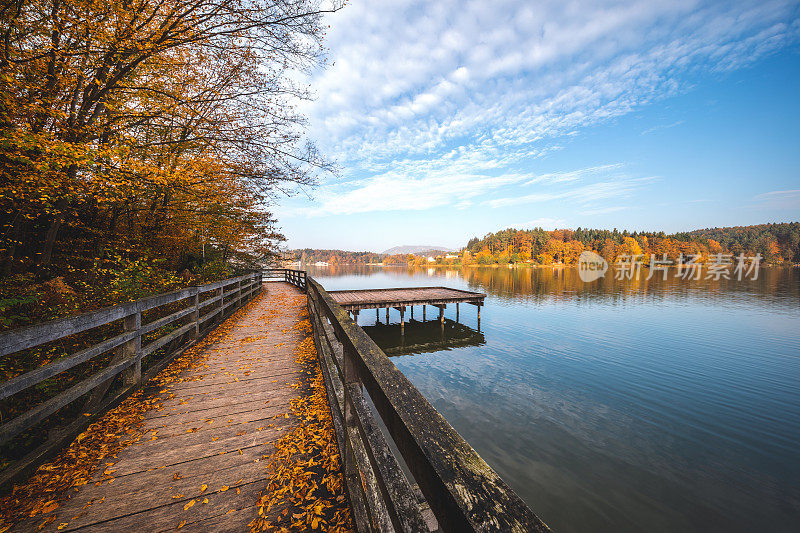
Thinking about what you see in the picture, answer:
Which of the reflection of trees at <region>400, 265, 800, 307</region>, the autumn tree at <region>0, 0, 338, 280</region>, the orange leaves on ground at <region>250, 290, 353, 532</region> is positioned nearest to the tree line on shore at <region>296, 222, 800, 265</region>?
the reflection of trees at <region>400, 265, 800, 307</region>

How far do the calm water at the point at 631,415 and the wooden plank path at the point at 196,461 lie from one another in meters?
6.62

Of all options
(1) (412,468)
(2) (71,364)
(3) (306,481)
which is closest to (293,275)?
(2) (71,364)

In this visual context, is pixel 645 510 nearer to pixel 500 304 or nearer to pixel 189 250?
pixel 189 250

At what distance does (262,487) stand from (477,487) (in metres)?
2.90

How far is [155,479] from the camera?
3.00 m

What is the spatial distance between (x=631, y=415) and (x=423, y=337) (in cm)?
1274

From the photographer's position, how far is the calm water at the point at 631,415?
686cm

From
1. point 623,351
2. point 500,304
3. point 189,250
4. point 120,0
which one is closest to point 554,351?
point 623,351

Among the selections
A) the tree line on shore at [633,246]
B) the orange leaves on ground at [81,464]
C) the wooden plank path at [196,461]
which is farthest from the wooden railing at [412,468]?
the tree line on shore at [633,246]

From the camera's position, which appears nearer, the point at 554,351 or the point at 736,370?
the point at 736,370

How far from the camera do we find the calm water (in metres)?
6.86

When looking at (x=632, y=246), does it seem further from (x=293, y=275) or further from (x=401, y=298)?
(x=293, y=275)

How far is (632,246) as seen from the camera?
12694 cm

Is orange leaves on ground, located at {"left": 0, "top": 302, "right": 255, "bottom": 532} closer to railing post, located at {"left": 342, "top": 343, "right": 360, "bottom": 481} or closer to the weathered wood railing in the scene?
the weathered wood railing
